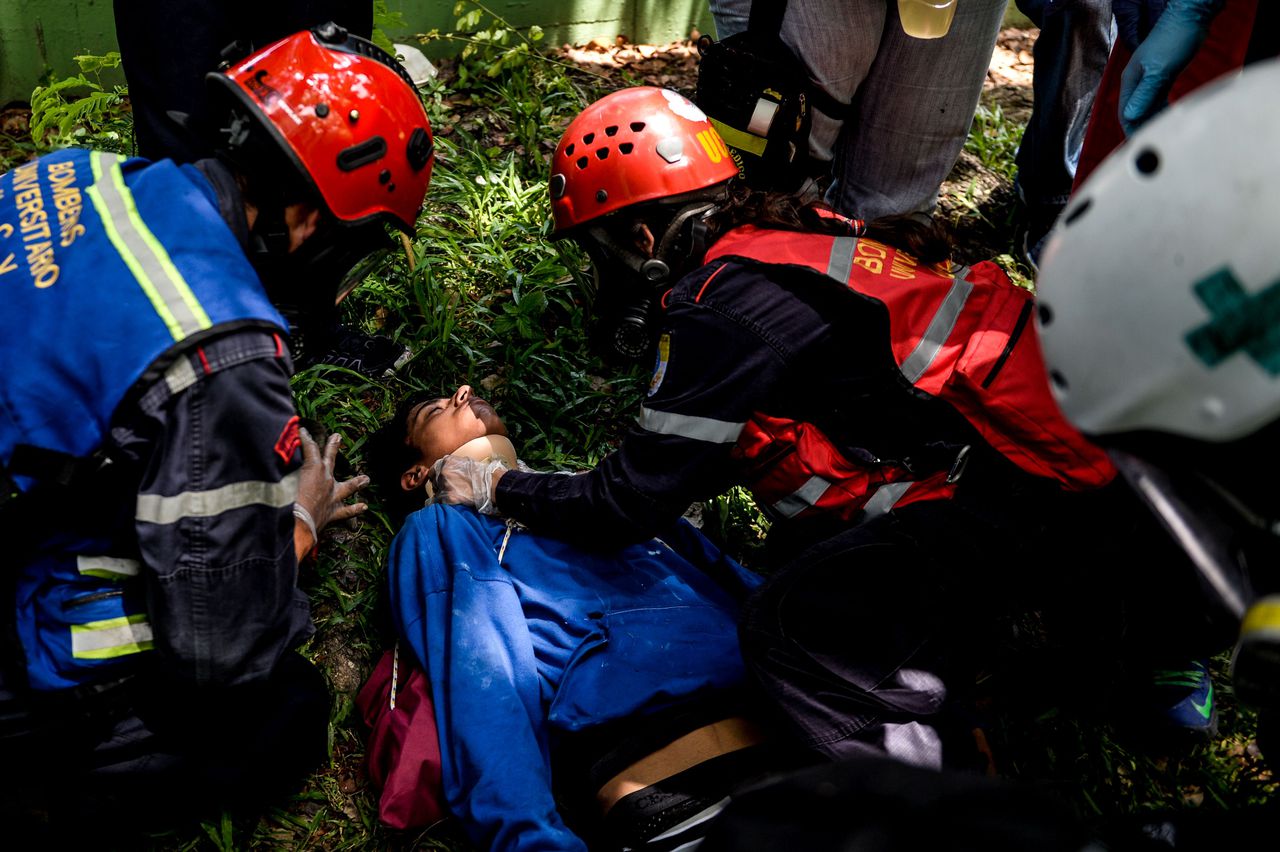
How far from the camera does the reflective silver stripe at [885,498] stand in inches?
117

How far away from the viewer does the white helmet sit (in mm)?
1482

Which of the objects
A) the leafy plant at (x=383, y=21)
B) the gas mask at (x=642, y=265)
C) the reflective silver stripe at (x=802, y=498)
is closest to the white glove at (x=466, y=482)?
the gas mask at (x=642, y=265)

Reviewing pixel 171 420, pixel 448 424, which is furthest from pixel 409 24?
pixel 171 420

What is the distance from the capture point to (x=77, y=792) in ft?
8.04

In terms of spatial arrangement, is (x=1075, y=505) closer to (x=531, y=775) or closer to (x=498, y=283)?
(x=531, y=775)

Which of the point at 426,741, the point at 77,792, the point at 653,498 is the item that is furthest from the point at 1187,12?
the point at 77,792

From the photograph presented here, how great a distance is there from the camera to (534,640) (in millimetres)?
3014

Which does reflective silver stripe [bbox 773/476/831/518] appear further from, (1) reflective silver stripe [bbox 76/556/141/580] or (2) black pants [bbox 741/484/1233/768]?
(1) reflective silver stripe [bbox 76/556/141/580]

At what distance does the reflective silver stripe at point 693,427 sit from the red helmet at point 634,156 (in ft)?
2.34

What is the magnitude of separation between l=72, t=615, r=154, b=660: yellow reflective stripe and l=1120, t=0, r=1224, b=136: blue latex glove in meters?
3.22

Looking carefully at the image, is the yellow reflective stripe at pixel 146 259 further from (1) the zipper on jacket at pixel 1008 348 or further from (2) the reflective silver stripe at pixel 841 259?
(1) the zipper on jacket at pixel 1008 348

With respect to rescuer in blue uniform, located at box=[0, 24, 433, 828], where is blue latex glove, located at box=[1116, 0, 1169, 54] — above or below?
above

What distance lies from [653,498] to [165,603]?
1274mm

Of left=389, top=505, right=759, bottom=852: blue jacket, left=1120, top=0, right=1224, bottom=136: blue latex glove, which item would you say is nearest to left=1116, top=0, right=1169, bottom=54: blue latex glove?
left=1120, top=0, right=1224, bottom=136: blue latex glove
